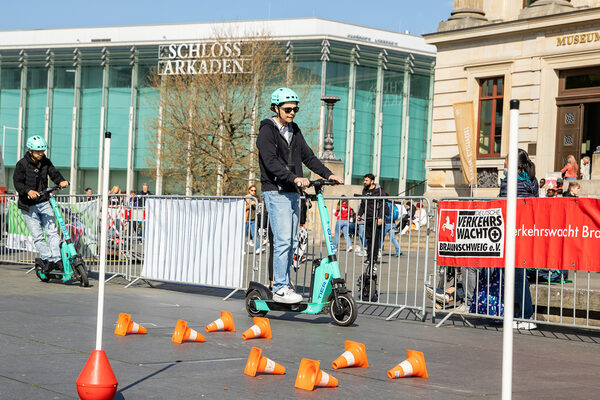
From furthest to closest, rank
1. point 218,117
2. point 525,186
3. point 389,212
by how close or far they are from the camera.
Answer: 1. point 218,117
2. point 389,212
3. point 525,186

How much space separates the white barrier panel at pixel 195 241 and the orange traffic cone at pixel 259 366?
17.5 feet

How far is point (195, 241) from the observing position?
38.5 ft

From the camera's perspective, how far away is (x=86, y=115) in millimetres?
62000

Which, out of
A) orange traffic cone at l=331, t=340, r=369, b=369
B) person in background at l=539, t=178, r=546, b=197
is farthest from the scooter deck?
person in background at l=539, t=178, r=546, b=197

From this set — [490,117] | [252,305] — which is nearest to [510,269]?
[252,305]

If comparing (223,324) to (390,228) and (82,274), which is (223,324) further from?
(82,274)

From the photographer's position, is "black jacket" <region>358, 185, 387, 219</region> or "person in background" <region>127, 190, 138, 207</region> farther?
"person in background" <region>127, 190, 138, 207</region>

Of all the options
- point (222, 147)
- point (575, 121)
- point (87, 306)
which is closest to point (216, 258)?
point (87, 306)

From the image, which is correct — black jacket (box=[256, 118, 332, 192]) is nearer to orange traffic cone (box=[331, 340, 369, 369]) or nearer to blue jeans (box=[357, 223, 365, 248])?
blue jeans (box=[357, 223, 365, 248])

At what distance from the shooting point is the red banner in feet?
28.0

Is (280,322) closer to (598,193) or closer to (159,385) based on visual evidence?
(159,385)

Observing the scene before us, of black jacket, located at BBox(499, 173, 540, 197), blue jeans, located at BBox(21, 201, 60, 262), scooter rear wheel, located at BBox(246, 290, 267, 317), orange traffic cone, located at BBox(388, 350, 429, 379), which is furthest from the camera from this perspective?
blue jeans, located at BBox(21, 201, 60, 262)

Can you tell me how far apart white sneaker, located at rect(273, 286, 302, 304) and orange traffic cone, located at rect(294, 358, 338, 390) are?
3.16 meters

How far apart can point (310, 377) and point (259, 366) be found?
494 mm
